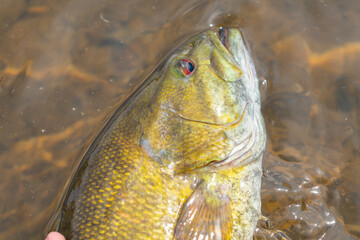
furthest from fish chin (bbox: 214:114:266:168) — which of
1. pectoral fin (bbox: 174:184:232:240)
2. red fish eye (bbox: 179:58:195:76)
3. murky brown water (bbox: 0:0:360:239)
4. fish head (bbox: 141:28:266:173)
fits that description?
red fish eye (bbox: 179:58:195:76)

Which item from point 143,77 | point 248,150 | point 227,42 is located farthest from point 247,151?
point 143,77

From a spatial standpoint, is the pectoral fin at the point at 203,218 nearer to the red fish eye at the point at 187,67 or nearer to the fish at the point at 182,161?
the fish at the point at 182,161

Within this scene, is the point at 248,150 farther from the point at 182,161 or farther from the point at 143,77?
the point at 143,77

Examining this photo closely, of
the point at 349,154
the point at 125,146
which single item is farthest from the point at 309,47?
the point at 125,146

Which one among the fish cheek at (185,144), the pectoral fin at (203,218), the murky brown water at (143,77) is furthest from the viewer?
the murky brown water at (143,77)

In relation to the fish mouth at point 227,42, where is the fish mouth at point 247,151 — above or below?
below

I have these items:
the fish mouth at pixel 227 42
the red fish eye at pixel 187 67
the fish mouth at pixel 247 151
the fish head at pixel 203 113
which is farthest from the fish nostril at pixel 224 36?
the fish mouth at pixel 247 151

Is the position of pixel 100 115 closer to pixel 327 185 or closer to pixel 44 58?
pixel 44 58
